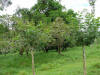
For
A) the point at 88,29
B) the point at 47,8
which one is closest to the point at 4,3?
the point at 47,8

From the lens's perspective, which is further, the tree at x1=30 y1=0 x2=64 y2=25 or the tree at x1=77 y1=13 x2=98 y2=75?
the tree at x1=30 y1=0 x2=64 y2=25

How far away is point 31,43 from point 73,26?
2.88m

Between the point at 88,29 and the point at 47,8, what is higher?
the point at 47,8

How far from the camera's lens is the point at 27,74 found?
39.7ft

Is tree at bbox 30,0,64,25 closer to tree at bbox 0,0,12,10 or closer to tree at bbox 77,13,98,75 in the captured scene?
tree at bbox 0,0,12,10

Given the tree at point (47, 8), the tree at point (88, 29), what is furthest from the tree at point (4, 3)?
the tree at point (88, 29)

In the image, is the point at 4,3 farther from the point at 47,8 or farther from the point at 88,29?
the point at 88,29

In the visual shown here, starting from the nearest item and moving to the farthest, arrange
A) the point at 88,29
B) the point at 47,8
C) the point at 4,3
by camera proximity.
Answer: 1. the point at 88,29
2. the point at 4,3
3. the point at 47,8

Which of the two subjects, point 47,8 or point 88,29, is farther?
point 47,8

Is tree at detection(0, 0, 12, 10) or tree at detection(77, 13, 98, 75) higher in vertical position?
tree at detection(0, 0, 12, 10)

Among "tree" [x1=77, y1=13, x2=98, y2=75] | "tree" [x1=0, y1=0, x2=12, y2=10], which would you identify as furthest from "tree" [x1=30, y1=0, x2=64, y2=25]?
"tree" [x1=77, y1=13, x2=98, y2=75]

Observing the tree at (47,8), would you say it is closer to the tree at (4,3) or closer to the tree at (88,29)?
the tree at (4,3)

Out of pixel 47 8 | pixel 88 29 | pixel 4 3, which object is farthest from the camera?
pixel 47 8

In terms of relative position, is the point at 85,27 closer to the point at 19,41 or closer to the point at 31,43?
the point at 31,43
